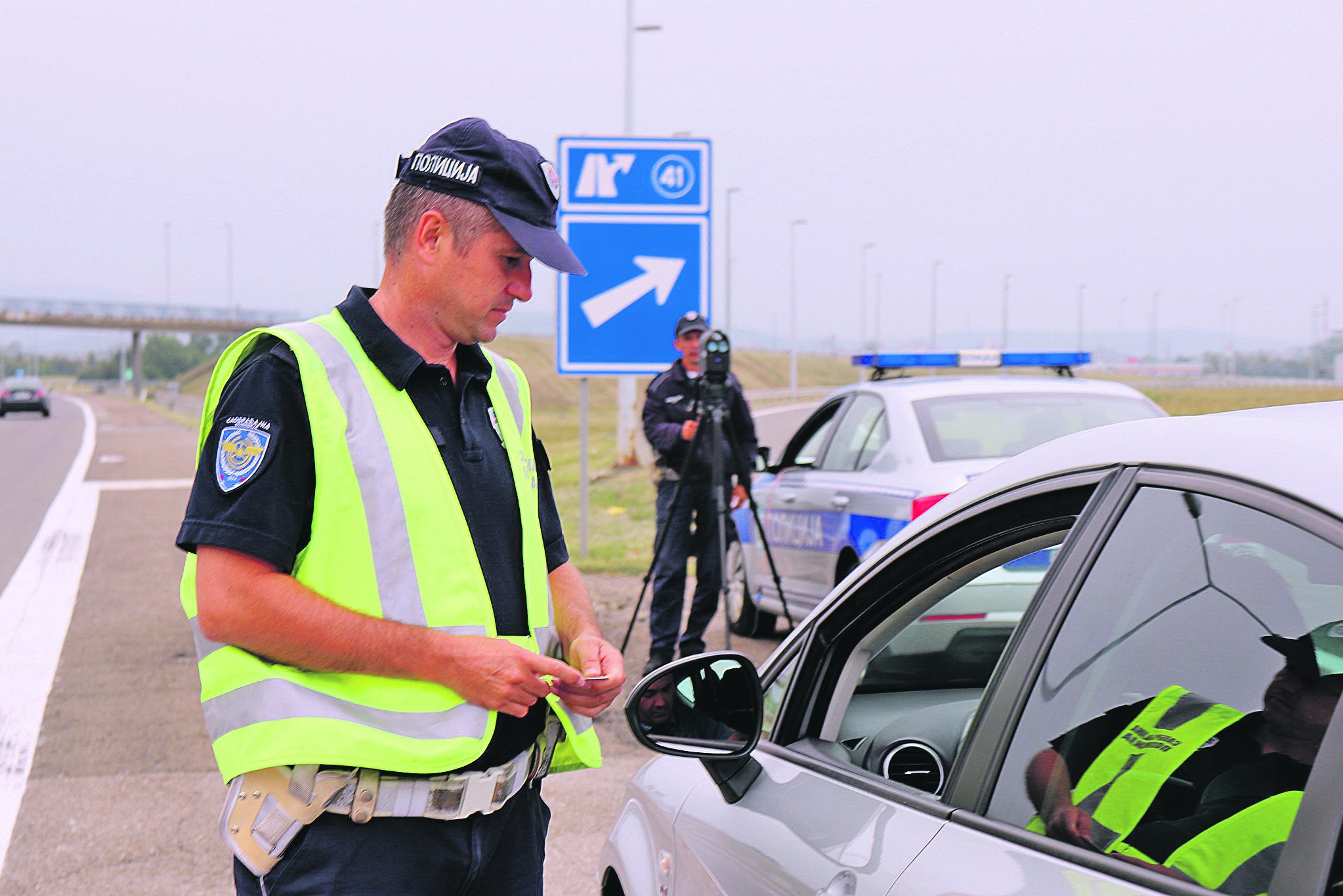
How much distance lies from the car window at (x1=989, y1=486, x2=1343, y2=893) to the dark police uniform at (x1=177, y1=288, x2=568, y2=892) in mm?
838

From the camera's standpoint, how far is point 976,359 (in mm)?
7371

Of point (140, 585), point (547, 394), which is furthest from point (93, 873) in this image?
point (547, 394)

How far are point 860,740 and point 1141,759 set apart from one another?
2.63ft

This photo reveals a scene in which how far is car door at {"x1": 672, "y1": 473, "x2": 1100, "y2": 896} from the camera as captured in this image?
5.56 feet

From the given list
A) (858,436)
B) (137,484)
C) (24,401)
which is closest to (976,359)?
(858,436)

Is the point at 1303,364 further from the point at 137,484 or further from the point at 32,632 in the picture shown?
the point at 137,484

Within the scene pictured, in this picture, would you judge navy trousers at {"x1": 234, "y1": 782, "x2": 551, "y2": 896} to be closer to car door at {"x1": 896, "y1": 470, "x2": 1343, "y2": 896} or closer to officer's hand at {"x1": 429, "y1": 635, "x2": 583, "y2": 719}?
officer's hand at {"x1": 429, "y1": 635, "x2": 583, "y2": 719}

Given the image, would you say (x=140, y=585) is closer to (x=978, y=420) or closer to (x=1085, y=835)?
(x=978, y=420)

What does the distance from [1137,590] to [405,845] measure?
1.10 meters

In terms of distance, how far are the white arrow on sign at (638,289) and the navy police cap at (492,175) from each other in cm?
772

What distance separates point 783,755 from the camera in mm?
2129

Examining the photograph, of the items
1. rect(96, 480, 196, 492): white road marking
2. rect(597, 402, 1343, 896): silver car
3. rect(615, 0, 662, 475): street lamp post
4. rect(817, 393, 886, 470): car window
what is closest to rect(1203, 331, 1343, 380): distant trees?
rect(817, 393, 886, 470): car window

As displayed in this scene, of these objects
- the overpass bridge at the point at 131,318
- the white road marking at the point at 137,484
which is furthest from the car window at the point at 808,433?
the overpass bridge at the point at 131,318

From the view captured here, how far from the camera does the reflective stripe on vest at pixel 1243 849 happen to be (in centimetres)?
123
